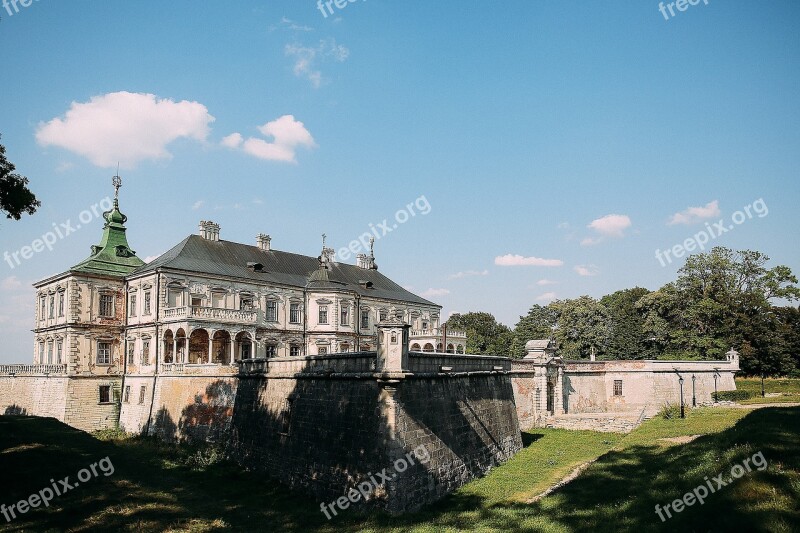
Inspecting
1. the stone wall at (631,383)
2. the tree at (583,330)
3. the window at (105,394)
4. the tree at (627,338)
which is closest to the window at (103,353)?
the window at (105,394)

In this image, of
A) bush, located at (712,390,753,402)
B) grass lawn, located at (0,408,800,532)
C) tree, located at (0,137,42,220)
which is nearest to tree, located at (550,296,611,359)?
bush, located at (712,390,753,402)

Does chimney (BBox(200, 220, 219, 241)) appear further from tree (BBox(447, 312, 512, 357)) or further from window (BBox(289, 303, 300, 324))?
tree (BBox(447, 312, 512, 357))

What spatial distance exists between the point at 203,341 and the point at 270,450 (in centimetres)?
1899

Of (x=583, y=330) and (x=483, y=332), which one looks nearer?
(x=583, y=330)

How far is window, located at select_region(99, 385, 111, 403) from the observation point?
1448 inches

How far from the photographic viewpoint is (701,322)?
5072 centimetres

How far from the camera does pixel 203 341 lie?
38656mm

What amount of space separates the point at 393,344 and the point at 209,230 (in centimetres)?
3067

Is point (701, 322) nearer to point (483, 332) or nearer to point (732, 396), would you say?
point (732, 396)

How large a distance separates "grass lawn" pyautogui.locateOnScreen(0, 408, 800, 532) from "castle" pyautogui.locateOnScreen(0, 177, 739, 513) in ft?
4.23

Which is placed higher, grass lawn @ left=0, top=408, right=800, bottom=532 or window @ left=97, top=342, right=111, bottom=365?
window @ left=97, top=342, right=111, bottom=365

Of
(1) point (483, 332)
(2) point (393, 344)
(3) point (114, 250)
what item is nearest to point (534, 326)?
(1) point (483, 332)

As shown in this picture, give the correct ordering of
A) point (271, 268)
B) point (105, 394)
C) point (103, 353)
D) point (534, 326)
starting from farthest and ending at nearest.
A: 1. point (534, 326)
2. point (271, 268)
3. point (103, 353)
4. point (105, 394)

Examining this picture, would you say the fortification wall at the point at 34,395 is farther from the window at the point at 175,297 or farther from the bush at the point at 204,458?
the bush at the point at 204,458
